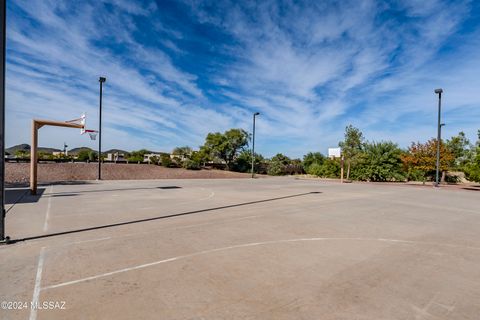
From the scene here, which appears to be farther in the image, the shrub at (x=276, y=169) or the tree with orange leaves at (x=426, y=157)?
the shrub at (x=276, y=169)

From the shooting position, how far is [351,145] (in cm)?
3259

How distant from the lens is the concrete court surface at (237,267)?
326 cm

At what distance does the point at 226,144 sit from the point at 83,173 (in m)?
19.3

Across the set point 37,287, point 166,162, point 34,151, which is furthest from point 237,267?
point 166,162

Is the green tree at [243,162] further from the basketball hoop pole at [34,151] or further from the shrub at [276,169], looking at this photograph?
the basketball hoop pole at [34,151]

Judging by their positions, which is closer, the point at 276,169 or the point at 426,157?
the point at 426,157

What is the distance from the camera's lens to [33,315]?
9.88ft

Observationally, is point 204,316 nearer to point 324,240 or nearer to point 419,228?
point 324,240

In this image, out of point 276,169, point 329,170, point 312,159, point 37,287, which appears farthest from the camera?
point 312,159

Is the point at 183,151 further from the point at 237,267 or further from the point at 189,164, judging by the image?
the point at 237,267

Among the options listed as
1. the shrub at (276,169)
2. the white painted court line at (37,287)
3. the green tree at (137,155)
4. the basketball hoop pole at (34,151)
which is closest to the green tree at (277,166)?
the shrub at (276,169)

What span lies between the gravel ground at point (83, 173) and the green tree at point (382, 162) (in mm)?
17393

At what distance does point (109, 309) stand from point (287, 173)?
136 ft

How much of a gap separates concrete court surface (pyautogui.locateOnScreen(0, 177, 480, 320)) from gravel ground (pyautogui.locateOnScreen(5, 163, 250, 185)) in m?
16.3
